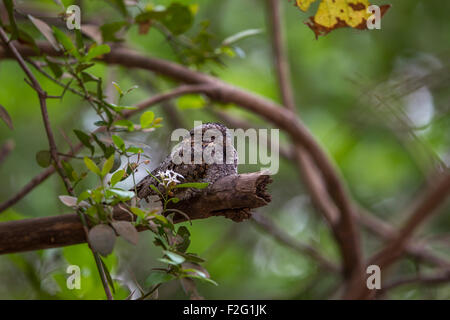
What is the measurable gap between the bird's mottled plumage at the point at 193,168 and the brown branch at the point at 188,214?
2 centimetres

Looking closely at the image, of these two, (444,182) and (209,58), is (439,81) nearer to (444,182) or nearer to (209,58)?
(444,182)

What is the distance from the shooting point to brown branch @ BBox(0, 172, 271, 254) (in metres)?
0.78

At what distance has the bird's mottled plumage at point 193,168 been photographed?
0.86 m

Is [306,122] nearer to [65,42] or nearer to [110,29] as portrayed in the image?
[110,29]

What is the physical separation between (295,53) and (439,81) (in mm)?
1163

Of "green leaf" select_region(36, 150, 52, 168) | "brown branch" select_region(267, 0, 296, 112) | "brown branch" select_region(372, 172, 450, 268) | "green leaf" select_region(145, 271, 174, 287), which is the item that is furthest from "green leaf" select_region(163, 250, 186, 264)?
"brown branch" select_region(267, 0, 296, 112)

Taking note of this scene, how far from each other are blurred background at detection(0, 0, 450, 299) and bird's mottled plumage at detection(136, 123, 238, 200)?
1.04 metres

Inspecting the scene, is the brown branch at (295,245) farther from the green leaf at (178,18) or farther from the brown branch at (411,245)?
the green leaf at (178,18)

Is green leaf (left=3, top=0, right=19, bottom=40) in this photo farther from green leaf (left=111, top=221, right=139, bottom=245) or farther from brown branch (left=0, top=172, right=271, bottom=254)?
green leaf (left=111, top=221, right=139, bottom=245)

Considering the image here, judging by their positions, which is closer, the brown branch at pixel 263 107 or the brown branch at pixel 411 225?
the brown branch at pixel 411 225

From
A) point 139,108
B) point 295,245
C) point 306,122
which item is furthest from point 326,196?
point 139,108

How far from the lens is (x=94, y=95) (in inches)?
39.1

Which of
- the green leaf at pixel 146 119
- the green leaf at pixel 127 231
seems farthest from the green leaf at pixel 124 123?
the green leaf at pixel 127 231
